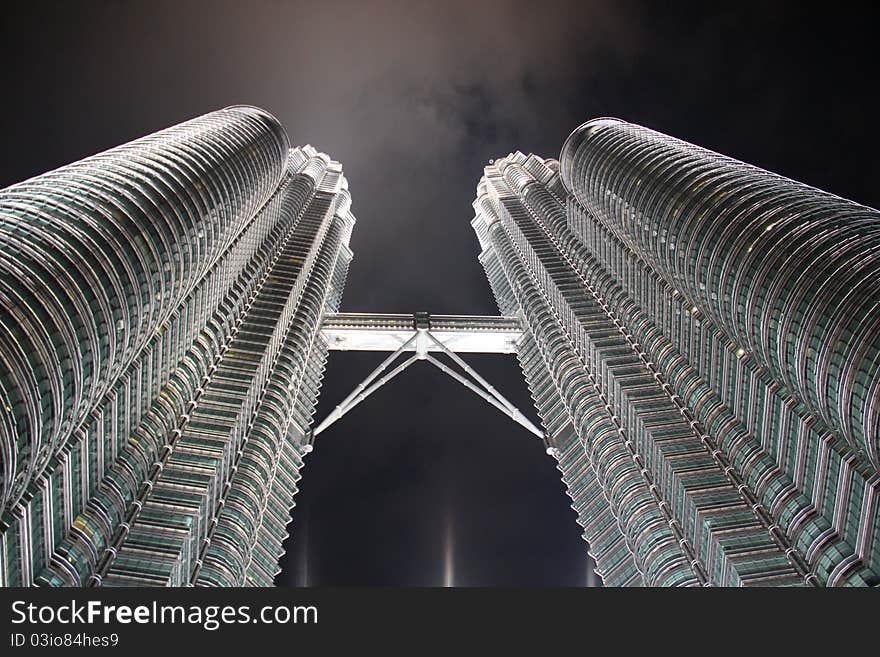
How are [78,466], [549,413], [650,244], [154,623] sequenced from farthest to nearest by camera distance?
[549,413] → [650,244] → [78,466] → [154,623]

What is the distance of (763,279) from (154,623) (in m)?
65.5

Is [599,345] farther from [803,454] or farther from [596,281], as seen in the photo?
[803,454]

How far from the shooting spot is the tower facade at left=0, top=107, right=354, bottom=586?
62281 mm

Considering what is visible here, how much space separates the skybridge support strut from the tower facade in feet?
61.6

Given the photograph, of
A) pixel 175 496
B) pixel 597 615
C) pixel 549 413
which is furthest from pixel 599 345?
pixel 597 615

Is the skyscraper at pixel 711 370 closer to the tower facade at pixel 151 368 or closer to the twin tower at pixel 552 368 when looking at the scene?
the twin tower at pixel 552 368

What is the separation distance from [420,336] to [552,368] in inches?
1272

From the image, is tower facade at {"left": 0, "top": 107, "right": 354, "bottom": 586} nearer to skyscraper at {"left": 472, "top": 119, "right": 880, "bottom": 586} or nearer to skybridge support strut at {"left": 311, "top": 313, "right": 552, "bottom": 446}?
skybridge support strut at {"left": 311, "top": 313, "right": 552, "bottom": 446}

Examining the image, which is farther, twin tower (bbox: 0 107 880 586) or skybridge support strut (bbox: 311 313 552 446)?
skybridge support strut (bbox: 311 313 552 446)

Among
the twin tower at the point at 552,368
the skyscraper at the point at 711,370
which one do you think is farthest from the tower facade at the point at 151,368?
the skyscraper at the point at 711,370

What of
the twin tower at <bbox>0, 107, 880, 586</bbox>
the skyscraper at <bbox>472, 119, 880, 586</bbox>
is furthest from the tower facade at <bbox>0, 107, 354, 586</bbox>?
the skyscraper at <bbox>472, 119, 880, 586</bbox>

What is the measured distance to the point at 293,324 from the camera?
146125 millimetres

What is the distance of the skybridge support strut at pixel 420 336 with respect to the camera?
534ft

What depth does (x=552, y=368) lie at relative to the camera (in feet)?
478
